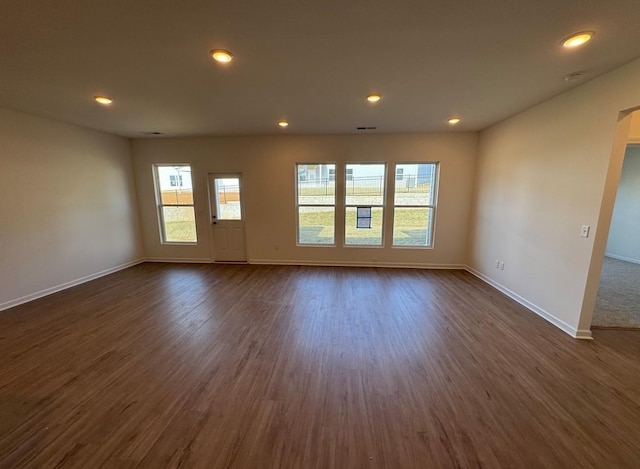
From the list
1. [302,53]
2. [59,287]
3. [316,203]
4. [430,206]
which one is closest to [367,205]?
[316,203]

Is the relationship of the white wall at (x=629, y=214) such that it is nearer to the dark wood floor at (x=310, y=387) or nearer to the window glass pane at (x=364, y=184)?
the dark wood floor at (x=310, y=387)

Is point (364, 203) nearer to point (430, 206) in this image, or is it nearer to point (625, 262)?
point (430, 206)

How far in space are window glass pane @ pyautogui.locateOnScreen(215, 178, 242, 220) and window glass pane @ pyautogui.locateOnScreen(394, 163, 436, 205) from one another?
3.39 meters

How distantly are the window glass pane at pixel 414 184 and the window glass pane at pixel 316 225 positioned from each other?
4.69 ft

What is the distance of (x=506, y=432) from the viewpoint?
1.63 m

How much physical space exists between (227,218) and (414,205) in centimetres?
403

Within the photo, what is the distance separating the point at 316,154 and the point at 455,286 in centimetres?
354

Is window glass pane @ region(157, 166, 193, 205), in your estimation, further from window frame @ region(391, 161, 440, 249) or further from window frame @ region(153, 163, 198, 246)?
window frame @ region(391, 161, 440, 249)

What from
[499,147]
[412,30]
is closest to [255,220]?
[412,30]

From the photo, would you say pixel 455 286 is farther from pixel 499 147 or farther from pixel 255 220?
pixel 255 220

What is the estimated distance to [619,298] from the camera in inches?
141

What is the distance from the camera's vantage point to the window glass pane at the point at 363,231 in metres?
5.22

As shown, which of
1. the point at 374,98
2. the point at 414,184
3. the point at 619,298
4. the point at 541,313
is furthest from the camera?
the point at 414,184

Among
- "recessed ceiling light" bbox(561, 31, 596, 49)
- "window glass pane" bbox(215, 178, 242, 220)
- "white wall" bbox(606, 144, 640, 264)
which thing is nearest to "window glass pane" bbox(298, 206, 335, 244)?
"window glass pane" bbox(215, 178, 242, 220)
